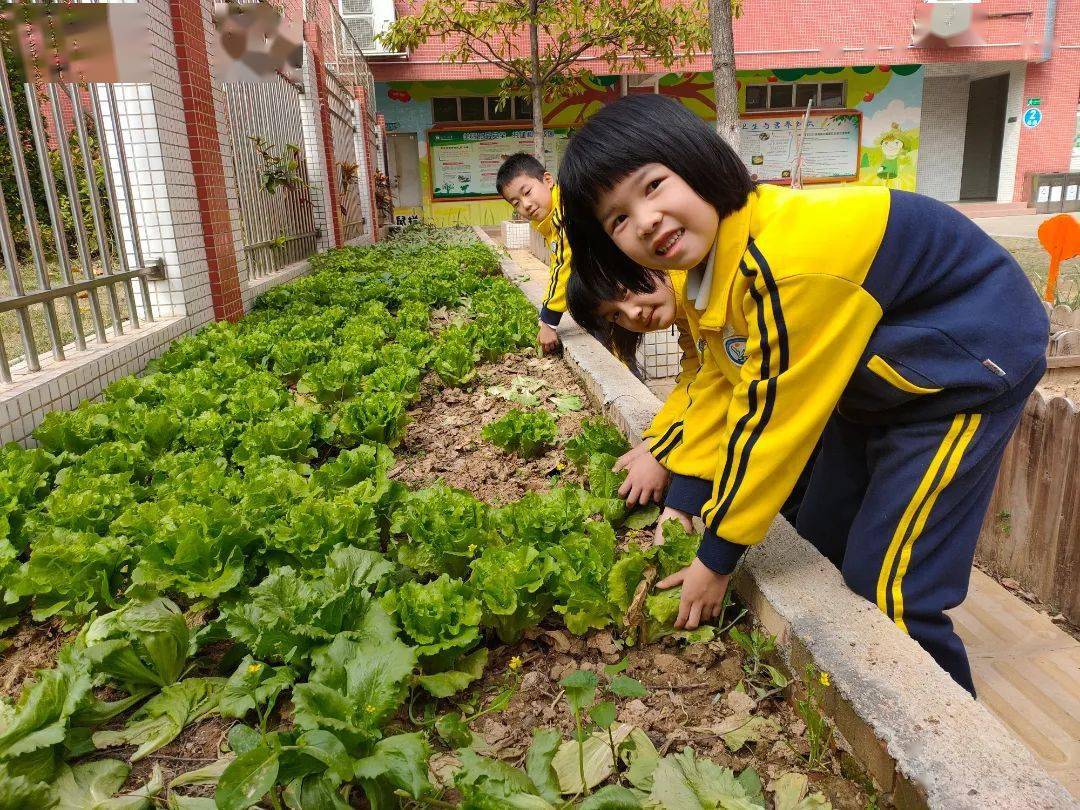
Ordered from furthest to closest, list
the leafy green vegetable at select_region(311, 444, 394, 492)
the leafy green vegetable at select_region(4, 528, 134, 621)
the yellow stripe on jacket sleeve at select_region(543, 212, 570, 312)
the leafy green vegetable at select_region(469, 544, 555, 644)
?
the yellow stripe on jacket sleeve at select_region(543, 212, 570, 312)
the leafy green vegetable at select_region(311, 444, 394, 492)
the leafy green vegetable at select_region(4, 528, 134, 621)
the leafy green vegetable at select_region(469, 544, 555, 644)

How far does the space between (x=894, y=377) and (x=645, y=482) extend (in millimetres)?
991

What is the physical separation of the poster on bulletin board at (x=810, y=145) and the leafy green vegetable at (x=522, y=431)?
21.8m

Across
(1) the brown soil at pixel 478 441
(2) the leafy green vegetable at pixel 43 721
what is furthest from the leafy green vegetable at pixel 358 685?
(1) the brown soil at pixel 478 441

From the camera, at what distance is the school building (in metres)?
21.3

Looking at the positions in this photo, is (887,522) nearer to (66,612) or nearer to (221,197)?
(66,612)

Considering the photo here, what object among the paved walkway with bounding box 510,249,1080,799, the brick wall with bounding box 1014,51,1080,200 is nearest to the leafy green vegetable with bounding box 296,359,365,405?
the paved walkway with bounding box 510,249,1080,799

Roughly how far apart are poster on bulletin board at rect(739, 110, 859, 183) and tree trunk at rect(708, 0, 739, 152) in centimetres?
1618

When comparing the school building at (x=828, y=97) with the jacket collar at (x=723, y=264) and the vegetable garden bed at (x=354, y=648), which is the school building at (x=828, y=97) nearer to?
the vegetable garden bed at (x=354, y=648)

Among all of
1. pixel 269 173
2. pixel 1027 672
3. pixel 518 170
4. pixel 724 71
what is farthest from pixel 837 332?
pixel 269 173

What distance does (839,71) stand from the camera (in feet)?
75.2

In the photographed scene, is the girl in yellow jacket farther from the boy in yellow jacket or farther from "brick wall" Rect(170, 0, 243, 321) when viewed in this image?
"brick wall" Rect(170, 0, 243, 321)

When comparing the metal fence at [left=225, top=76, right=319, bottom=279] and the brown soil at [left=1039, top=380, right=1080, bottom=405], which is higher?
the metal fence at [left=225, top=76, right=319, bottom=279]

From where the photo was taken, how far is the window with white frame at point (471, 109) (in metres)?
22.2

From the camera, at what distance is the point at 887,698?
61.3 inches
